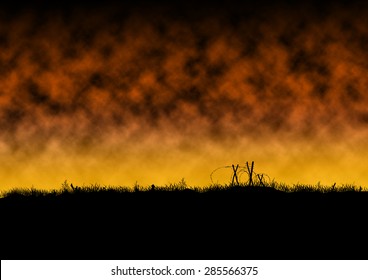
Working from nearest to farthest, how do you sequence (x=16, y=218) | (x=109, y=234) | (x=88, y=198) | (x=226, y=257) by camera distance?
(x=226, y=257) < (x=109, y=234) < (x=16, y=218) < (x=88, y=198)

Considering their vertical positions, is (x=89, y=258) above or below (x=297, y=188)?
below

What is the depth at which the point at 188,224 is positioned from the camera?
40.4 feet

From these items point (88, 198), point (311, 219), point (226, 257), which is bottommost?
point (226, 257)

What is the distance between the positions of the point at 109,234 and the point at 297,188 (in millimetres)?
4126

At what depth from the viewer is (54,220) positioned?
504 inches

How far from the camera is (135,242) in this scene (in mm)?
11875

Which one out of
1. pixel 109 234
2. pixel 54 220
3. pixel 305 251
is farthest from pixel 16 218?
pixel 305 251

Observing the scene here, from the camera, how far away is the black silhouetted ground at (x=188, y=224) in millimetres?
11609

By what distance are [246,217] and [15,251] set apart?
13.3ft

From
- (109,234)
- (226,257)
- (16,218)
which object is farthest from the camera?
(16,218)

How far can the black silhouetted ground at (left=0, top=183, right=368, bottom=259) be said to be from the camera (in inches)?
457

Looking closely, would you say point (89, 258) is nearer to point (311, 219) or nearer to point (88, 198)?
point (88, 198)

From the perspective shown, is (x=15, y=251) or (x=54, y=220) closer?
(x=15, y=251)

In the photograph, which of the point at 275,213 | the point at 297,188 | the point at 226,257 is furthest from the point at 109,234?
the point at 297,188
